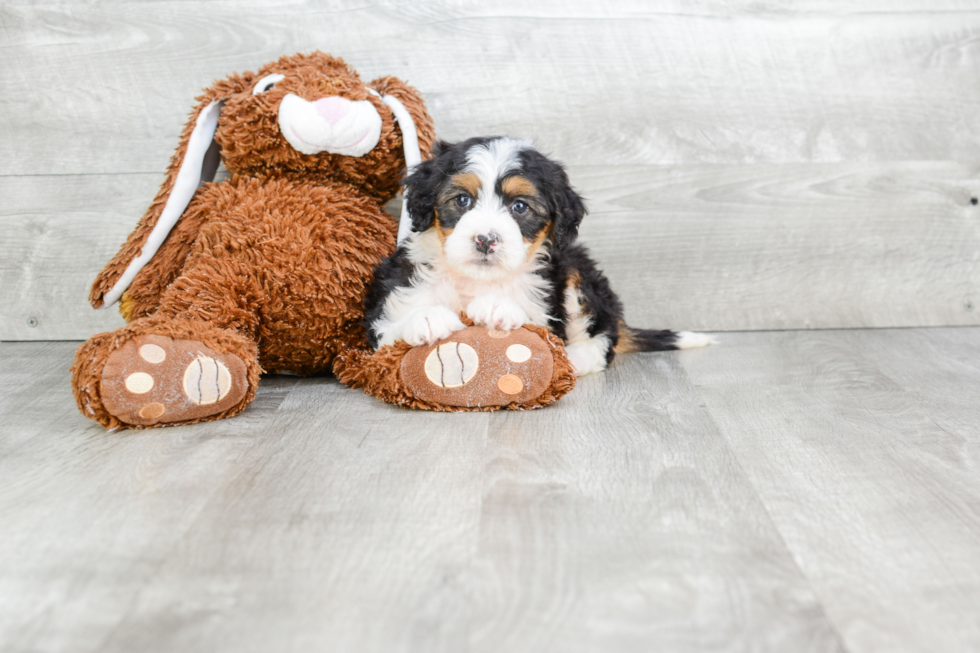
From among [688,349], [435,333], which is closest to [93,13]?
[435,333]

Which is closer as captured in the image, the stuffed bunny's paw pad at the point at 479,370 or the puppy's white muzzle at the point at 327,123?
the stuffed bunny's paw pad at the point at 479,370

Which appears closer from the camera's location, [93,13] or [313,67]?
[313,67]

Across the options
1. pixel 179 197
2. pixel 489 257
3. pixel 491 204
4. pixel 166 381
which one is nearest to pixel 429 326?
pixel 489 257

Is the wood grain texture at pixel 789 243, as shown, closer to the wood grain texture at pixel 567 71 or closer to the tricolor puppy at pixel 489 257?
the wood grain texture at pixel 567 71

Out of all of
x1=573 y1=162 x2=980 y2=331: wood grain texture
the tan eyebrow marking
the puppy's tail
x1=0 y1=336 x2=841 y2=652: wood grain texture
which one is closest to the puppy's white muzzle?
the tan eyebrow marking

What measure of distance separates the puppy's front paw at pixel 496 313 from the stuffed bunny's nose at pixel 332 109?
0.57 metres

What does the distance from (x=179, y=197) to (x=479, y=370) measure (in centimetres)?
92

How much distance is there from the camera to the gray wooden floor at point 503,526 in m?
1.04

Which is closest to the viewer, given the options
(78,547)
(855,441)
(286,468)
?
(78,547)

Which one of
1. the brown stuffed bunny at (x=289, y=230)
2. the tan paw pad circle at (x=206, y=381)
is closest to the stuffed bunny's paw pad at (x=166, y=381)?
the tan paw pad circle at (x=206, y=381)

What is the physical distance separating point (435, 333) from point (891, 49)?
1859 mm

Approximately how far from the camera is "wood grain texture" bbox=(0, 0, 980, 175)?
253 cm

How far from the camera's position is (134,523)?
131 centimetres

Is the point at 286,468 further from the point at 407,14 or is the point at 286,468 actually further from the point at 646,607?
the point at 407,14
